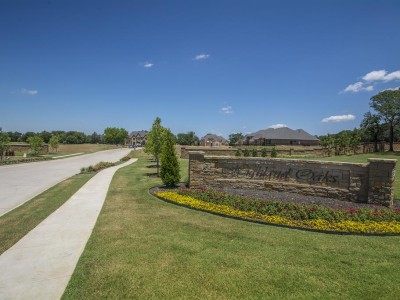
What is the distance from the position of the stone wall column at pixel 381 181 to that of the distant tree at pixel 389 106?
43.3 meters

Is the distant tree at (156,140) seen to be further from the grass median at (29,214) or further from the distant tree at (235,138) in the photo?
the distant tree at (235,138)

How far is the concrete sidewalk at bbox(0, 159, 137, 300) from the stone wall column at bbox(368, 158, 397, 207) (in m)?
9.34

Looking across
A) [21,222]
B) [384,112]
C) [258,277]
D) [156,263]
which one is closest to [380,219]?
[258,277]

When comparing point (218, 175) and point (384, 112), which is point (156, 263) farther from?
point (384, 112)

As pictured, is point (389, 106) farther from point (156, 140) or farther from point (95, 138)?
point (95, 138)

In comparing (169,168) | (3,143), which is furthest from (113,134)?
(169,168)

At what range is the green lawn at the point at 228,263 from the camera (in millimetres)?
4418

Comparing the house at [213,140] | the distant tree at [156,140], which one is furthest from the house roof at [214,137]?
the distant tree at [156,140]

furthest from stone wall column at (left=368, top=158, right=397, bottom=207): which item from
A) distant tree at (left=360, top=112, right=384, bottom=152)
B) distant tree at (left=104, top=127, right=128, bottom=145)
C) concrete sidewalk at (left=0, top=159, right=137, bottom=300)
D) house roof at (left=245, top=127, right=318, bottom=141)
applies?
distant tree at (left=104, top=127, right=128, bottom=145)

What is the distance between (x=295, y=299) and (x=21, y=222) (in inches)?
309

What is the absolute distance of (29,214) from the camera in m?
9.15

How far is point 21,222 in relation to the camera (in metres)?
8.26

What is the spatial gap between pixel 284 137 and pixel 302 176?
7030cm

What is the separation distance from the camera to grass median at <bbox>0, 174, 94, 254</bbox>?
23.1ft
